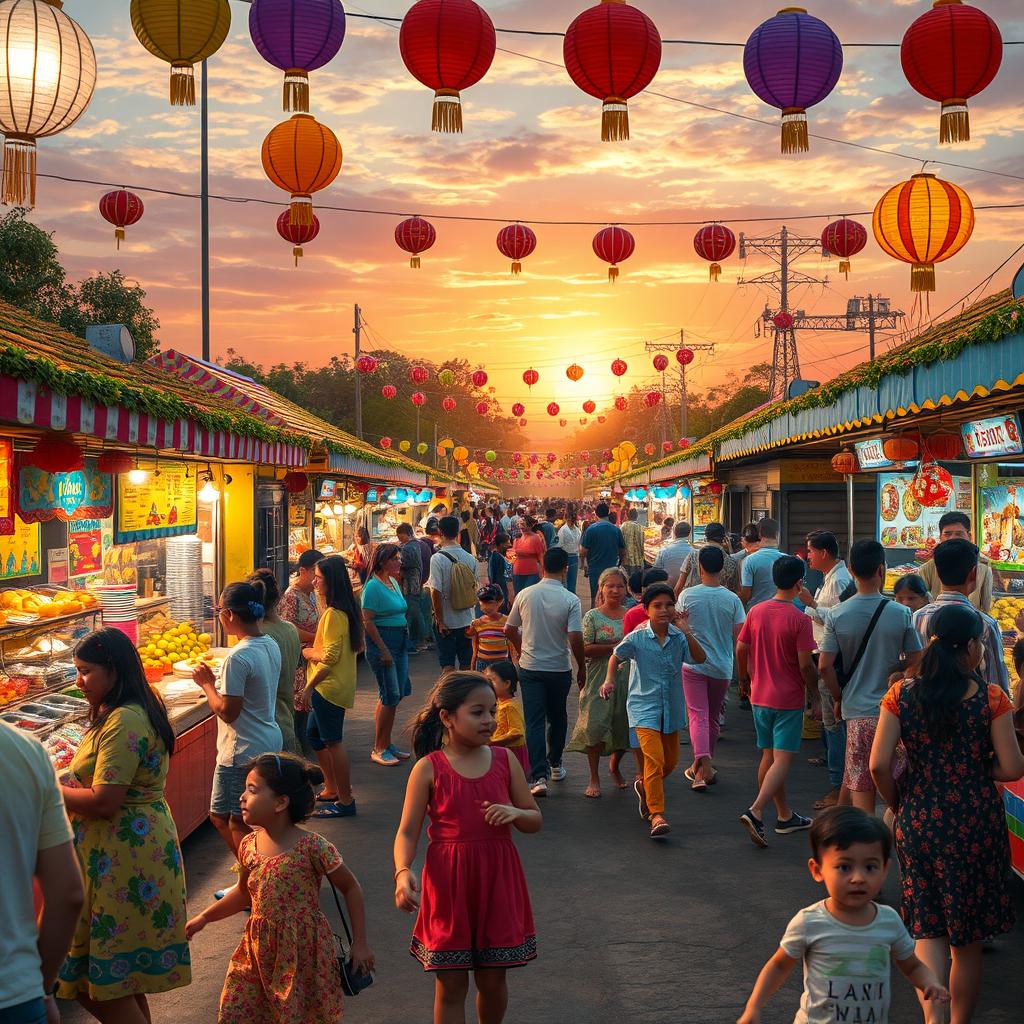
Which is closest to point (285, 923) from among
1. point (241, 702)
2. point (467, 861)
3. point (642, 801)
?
point (467, 861)

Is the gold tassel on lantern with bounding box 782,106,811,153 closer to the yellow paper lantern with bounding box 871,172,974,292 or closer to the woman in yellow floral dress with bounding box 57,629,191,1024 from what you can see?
the yellow paper lantern with bounding box 871,172,974,292

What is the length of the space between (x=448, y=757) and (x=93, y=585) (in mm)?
6631

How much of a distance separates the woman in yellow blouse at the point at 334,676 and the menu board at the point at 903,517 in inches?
274

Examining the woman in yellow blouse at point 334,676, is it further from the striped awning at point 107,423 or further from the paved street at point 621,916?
the striped awning at point 107,423

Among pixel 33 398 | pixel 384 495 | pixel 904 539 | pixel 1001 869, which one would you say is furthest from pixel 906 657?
pixel 384 495

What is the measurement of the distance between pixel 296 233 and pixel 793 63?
7.31 metres

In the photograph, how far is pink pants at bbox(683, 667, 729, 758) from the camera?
30.5ft

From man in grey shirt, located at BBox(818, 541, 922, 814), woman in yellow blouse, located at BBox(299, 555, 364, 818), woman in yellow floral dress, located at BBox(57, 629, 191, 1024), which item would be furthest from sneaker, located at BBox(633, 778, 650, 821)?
woman in yellow floral dress, located at BBox(57, 629, 191, 1024)

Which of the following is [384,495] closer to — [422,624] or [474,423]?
[422,624]

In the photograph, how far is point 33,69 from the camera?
7059 millimetres

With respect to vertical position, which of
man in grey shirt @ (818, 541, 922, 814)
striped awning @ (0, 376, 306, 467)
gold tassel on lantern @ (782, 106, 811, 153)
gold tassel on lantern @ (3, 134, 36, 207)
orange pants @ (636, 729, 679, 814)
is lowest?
orange pants @ (636, 729, 679, 814)

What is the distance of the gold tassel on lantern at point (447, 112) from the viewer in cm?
816

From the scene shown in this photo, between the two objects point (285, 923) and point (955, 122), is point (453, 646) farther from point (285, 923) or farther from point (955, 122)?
point (285, 923)

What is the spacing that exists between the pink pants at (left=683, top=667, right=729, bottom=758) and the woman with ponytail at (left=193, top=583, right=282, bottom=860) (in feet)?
13.5
